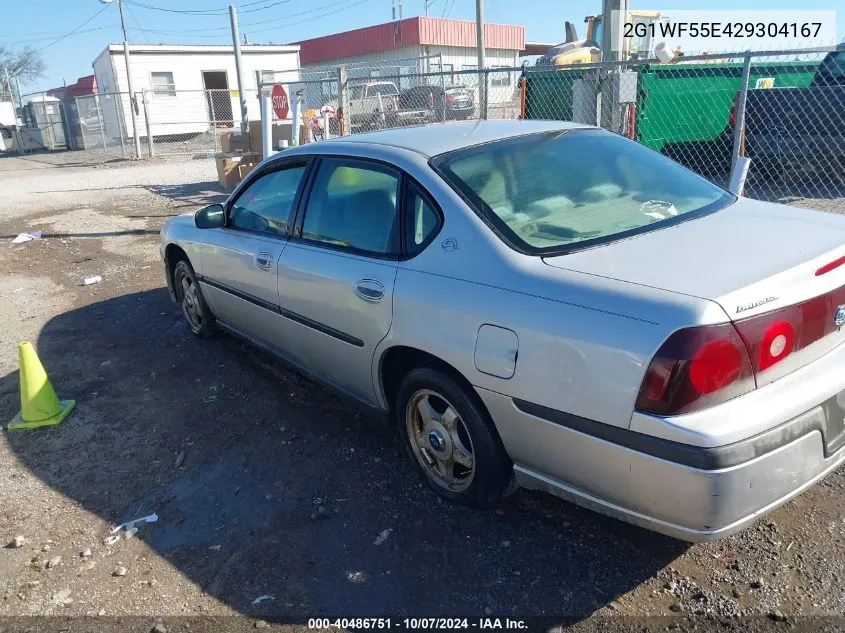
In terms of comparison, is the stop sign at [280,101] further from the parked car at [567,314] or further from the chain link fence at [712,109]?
the parked car at [567,314]

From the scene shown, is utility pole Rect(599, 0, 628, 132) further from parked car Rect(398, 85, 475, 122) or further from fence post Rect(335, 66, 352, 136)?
parked car Rect(398, 85, 475, 122)

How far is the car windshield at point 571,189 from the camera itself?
286cm

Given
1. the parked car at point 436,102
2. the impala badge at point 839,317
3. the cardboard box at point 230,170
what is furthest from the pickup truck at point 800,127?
the cardboard box at point 230,170

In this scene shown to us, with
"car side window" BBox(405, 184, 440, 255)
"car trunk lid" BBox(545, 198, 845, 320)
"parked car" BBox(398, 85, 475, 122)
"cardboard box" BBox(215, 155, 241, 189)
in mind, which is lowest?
"cardboard box" BBox(215, 155, 241, 189)

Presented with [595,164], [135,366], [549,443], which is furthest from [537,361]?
[135,366]

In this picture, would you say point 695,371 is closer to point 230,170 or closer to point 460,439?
point 460,439

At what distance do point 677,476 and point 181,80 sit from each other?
31.5 m

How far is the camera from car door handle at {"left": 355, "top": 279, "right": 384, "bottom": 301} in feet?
10.3

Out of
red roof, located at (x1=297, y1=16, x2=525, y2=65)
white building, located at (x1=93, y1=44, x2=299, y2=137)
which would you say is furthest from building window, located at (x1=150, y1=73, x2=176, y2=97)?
red roof, located at (x1=297, y1=16, x2=525, y2=65)

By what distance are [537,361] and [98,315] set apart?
17.3 ft

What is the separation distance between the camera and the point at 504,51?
47938 millimetres

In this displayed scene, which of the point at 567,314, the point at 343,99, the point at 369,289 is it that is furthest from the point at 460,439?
the point at 343,99

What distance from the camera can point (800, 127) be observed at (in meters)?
9.77

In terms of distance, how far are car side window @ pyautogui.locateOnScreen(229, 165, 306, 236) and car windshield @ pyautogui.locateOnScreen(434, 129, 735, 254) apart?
1.19 m
